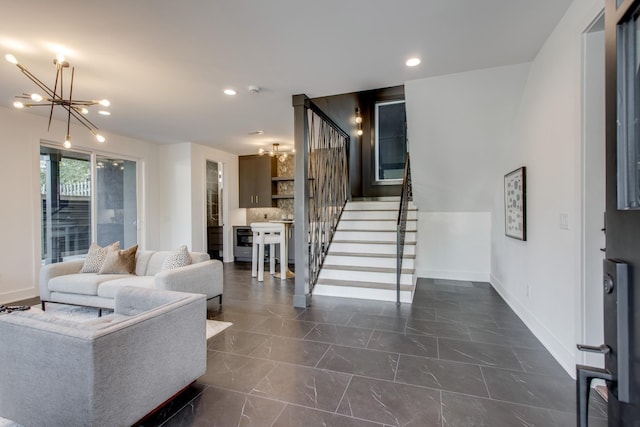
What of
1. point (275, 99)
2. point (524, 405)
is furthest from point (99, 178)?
point (524, 405)

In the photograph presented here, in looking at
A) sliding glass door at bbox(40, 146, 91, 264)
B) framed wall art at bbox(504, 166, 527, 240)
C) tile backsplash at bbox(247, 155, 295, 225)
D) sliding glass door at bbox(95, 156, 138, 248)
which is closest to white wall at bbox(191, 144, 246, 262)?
tile backsplash at bbox(247, 155, 295, 225)

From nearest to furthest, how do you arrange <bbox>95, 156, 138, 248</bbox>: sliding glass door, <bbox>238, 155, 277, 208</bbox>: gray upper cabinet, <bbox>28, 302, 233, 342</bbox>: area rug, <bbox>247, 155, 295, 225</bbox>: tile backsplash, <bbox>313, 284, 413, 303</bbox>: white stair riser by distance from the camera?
<bbox>28, 302, 233, 342</bbox>: area rug < <bbox>313, 284, 413, 303</bbox>: white stair riser < <bbox>95, 156, 138, 248</bbox>: sliding glass door < <bbox>238, 155, 277, 208</bbox>: gray upper cabinet < <bbox>247, 155, 295, 225</bbox>: tile backsplash

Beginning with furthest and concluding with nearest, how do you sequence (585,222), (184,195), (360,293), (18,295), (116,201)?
(184,195), (116,201), (18,295), (360,293), (585,222)

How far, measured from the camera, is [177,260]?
11.8 ft

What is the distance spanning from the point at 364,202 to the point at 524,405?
4.36 m

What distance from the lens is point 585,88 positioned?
1.98 meters

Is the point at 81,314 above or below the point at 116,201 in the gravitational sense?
below

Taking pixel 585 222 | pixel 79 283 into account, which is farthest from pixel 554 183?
pixel 79 283

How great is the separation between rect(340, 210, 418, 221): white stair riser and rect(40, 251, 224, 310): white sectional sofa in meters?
2.67

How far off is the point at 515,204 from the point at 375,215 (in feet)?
7.96

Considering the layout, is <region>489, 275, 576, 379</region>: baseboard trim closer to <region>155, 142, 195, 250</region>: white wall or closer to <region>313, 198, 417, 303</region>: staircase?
<region>313, 198, 417, 303</region>: staircase

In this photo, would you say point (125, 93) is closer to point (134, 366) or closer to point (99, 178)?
point (99, 178)

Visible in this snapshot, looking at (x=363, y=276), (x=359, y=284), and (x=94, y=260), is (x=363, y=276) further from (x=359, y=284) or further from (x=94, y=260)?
(x=94, y=260)

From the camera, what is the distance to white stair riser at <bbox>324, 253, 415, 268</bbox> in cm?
438
